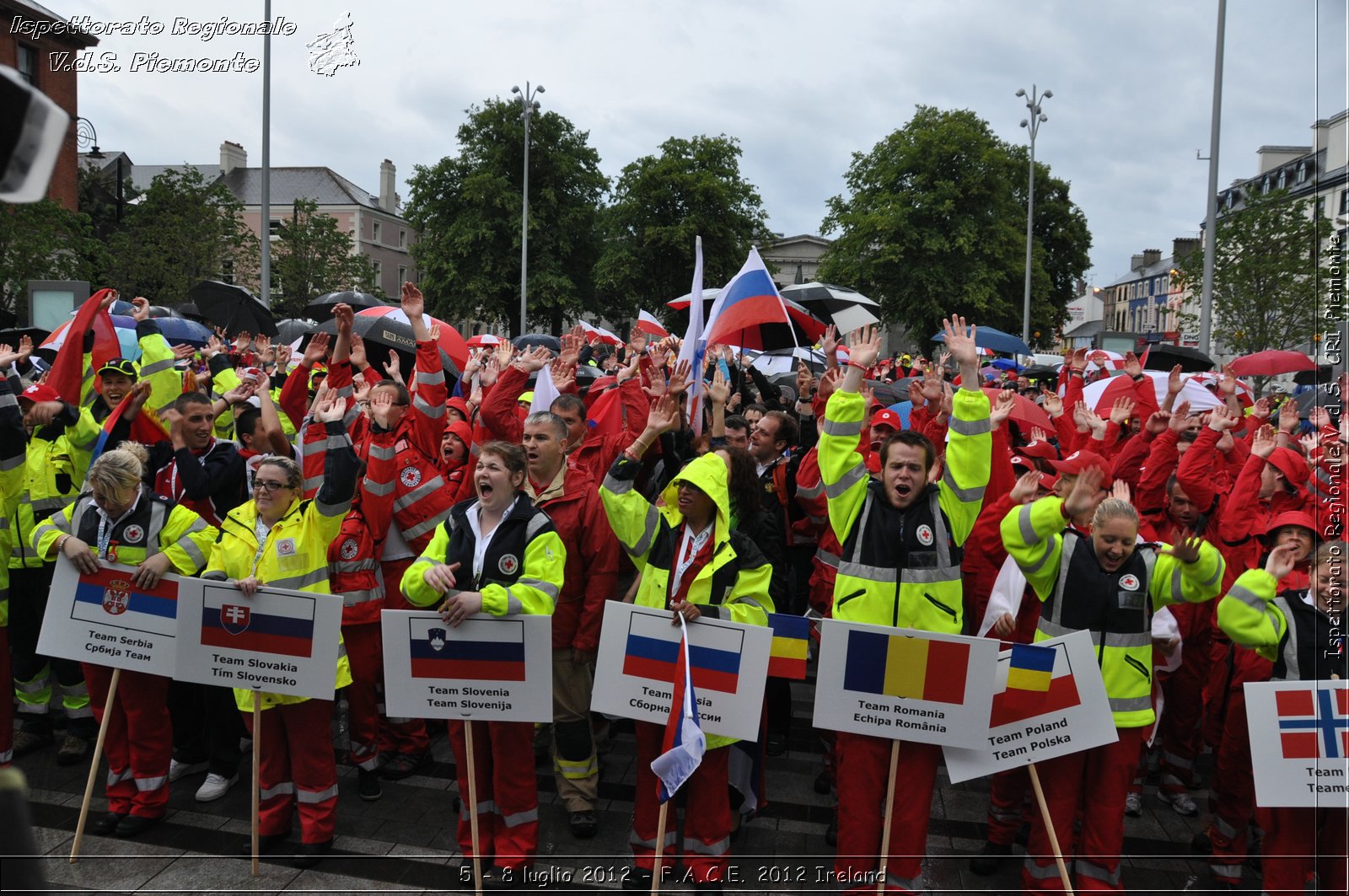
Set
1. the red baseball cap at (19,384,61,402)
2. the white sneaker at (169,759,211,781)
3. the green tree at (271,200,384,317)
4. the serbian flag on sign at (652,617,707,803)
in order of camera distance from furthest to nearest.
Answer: the green tree at (271,200,384,317) → the red baseball cap at (19,384,61,402) → the white sneaker at (169,759,211,781) → the serbian flag on sign at (652,617,707,803)

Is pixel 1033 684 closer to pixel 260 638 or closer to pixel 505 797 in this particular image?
pixel 505 797

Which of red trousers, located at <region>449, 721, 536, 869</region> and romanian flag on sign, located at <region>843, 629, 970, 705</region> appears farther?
red trousers, located at <region>449, 721, 536, 869</region>

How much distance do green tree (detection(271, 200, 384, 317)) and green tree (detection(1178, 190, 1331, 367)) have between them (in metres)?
33.4

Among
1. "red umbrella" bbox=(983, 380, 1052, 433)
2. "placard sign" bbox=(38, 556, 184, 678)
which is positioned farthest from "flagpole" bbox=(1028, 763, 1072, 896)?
"placard sign" bbox=(38, 556, 184, 678)

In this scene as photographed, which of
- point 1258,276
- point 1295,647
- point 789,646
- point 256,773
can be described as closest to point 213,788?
point 256,773

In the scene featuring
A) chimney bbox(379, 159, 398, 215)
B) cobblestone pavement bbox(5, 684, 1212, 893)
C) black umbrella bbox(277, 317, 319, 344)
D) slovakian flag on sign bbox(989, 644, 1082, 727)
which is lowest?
cobblestone pavement bbox(5, 684, 1212, 893)

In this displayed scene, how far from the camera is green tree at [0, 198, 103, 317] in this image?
1969cm

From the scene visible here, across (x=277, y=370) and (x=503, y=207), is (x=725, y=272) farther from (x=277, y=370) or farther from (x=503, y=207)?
(x=277, y=370)

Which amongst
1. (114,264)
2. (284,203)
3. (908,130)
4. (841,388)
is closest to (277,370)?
(841,388)

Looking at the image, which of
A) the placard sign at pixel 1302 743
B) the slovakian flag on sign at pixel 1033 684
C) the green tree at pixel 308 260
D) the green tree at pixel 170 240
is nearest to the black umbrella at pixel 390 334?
the slovakian flag on sign at pixel 1033 684

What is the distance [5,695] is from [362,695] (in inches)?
77.9

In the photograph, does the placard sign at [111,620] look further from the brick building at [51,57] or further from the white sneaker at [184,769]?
the brick building at [51,57]

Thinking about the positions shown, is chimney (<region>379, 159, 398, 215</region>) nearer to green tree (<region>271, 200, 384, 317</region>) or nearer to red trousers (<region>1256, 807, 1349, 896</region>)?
green tree (<region>271, 200, 384, 317</region>)

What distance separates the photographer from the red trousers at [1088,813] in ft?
13.4
